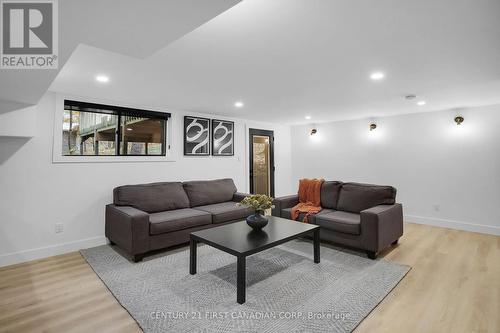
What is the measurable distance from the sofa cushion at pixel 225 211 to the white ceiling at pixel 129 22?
8.37ft

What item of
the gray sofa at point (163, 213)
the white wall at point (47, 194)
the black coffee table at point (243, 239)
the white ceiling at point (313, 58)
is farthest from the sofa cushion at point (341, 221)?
the white wall at point (47, 194)

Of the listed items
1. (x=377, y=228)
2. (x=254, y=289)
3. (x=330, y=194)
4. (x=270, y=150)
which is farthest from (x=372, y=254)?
(x=270, y=150)

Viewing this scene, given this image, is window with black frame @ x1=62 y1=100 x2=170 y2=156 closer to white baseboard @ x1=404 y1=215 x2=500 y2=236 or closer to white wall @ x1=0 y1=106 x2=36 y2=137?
white wall @ x1=0 y1=106 x2=36 y2=137

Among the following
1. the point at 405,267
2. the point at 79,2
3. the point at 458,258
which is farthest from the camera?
the point at 458,258

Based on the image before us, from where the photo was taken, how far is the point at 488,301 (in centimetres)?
218

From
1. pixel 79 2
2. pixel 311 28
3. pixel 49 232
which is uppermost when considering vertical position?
pixel 311 28

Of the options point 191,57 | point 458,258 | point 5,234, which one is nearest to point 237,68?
point 191,57

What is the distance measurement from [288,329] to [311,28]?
216 cm

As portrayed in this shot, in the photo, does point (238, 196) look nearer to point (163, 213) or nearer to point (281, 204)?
point (281, 204)

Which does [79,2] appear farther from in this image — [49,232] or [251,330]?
[49,232]

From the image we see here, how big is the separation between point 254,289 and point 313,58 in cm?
222

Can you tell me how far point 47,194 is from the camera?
3.20 metres

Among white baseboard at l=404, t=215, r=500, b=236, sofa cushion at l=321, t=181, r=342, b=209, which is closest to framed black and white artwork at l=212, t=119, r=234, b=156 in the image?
sofa cushion at l=321, t=181, r=342, b=209

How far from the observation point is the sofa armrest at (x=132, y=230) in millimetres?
2908
